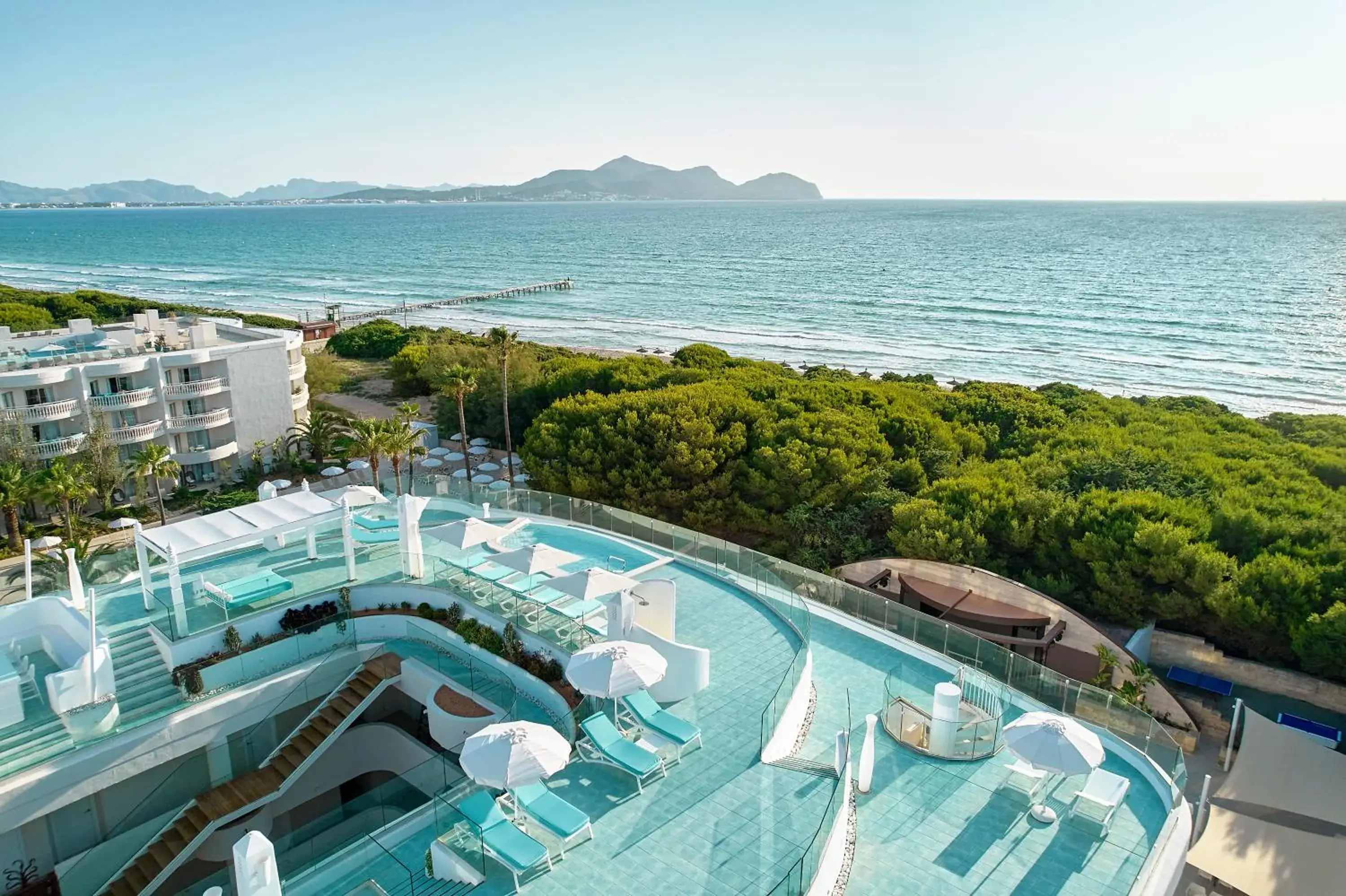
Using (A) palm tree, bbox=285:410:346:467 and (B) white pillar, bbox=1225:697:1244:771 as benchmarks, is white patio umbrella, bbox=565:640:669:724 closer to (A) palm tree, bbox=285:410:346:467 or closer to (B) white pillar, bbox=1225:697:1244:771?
(B) white pillar, bbox=1225:697:1244:771

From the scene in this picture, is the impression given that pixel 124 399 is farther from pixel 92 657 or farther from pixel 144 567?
pixel 92 657

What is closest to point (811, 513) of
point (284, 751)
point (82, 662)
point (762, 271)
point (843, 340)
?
point (284, 751)

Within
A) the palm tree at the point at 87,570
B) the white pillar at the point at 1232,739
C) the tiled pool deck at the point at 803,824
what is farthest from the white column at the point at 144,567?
the white pillar at the point at 1232,739

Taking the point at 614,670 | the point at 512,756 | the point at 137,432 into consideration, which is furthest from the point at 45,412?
the point at 512,756

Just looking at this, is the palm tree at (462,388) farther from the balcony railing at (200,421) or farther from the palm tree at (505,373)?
the balcony railing at (200,421)

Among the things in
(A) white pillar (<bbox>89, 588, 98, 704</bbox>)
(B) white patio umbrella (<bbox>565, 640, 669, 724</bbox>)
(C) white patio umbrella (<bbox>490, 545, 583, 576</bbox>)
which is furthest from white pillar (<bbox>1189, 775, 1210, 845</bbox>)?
(A) white pillar (<bbox>89, 588, 98, 704</bbox>)
